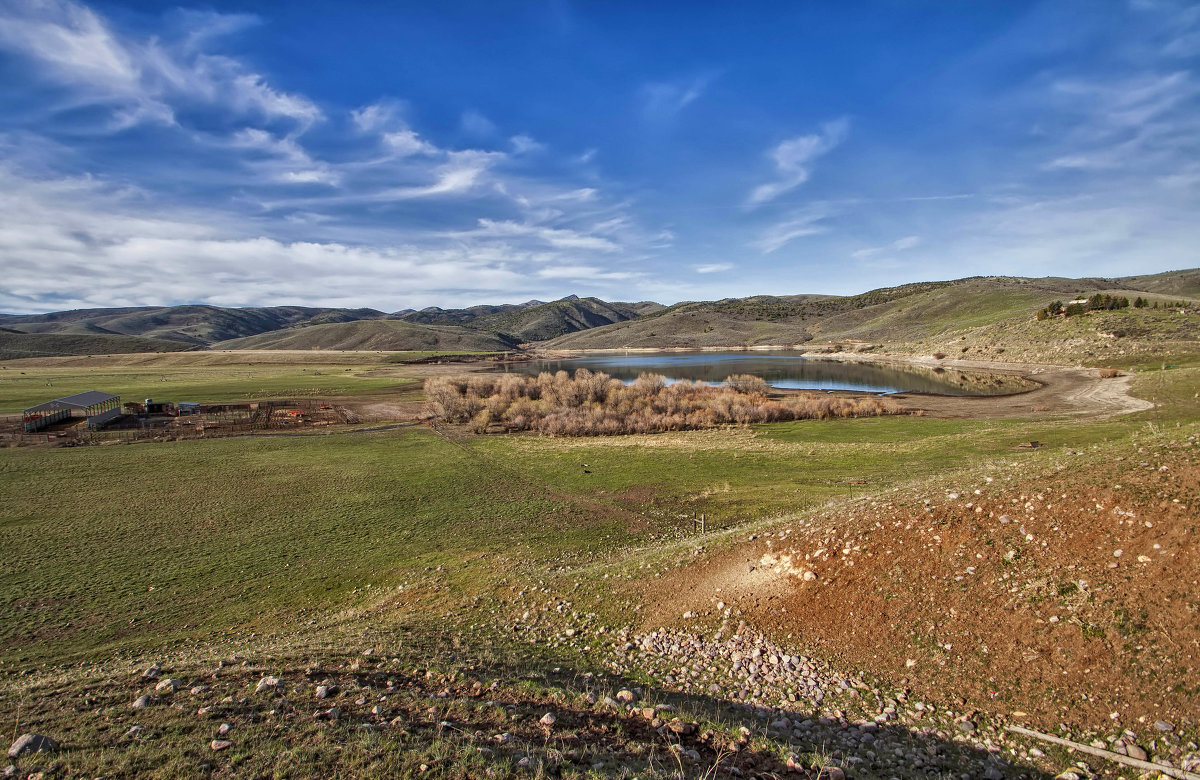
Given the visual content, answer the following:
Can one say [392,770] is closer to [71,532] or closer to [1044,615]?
[1044,615]

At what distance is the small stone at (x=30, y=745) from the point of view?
17.4ft

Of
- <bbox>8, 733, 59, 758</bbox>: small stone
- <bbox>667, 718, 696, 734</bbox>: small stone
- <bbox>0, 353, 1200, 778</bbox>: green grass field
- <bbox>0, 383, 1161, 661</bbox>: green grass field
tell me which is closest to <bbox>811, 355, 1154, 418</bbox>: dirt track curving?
<bbox>0, 353, 1200, 778</bbox>: green grass field

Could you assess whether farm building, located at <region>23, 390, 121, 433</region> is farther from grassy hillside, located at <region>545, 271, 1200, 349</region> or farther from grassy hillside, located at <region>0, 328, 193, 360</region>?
grassy hillside, located at <region>0, 328, 193, 360</region>

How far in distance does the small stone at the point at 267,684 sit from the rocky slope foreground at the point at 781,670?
5cm

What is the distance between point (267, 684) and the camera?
752 centimetres

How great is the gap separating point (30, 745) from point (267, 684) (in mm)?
2457

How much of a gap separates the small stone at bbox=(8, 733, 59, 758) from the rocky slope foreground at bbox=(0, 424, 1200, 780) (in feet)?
0.16

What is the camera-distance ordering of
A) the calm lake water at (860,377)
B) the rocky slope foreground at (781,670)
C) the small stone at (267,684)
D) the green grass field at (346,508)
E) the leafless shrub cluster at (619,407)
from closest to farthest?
the rocky slope foreground at (781,670), the small stone at (267,684), the green grass field at (346,508), the leafless shrub cluster at (619,407), the calm lake water at (860,377)

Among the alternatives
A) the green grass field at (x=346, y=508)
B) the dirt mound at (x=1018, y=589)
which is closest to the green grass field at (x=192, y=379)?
the green grass field at (x=346, y=508)

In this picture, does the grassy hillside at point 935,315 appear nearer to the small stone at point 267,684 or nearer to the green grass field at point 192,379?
the green grass field at point 192,379

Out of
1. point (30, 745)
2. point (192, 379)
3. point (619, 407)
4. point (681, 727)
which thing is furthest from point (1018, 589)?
point (192, 379)

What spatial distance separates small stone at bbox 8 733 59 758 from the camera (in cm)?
532

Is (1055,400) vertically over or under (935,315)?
under

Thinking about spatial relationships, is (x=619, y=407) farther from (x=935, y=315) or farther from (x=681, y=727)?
(x=935, y=315)
